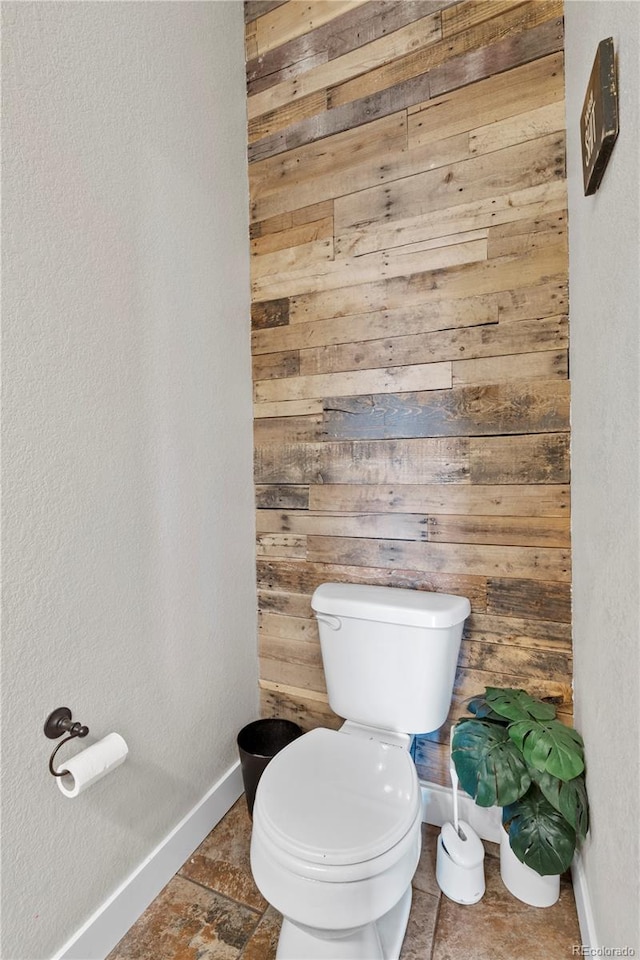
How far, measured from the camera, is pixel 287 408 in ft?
5.69

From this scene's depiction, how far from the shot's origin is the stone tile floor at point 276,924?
3.79 feet

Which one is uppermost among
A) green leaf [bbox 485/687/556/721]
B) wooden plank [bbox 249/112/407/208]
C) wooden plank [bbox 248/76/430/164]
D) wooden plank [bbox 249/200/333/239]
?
wooden plank [bbox 248/76/430/164]

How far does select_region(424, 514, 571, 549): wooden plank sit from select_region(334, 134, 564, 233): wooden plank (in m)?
0.93

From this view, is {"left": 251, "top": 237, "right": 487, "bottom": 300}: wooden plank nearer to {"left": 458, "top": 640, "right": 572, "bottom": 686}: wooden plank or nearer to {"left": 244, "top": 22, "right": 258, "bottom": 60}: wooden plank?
{"left": 244, "top": 22, "right": 258, "bottom": 60}: wooden plank

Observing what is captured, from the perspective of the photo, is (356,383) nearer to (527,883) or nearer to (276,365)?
(276,365)

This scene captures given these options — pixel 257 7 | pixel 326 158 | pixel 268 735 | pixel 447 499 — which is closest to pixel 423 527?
pixel 447 499

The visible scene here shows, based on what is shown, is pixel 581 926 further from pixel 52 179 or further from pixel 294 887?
pixel 52 179

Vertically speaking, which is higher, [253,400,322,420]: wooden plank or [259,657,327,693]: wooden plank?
[253,400,322,420]: wooden plank

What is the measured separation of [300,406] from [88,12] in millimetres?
1114

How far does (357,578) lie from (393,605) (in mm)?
285

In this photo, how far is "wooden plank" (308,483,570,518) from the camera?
4.44ft

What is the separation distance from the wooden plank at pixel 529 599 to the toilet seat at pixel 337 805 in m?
0.49

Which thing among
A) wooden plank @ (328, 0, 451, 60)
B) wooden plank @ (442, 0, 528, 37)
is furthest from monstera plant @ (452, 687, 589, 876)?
wooden plank @ (328, 0, 451, 60)

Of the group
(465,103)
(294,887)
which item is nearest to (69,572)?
(294,887)
